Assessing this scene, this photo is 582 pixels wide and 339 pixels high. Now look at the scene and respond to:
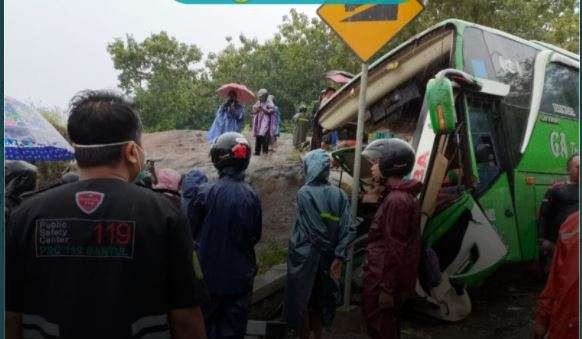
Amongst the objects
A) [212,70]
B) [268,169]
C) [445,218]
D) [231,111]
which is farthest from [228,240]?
[212,70]

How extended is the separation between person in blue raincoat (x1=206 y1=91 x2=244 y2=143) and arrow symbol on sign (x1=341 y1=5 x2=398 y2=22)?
7011mm

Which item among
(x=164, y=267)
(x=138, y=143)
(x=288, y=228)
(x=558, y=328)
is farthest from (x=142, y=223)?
(x=288, y=228)

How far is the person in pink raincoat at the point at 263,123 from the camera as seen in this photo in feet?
43.7

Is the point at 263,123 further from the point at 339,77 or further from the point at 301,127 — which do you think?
the point at 339,77

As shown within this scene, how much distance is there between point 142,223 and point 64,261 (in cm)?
25

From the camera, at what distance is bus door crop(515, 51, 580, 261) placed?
6.44 m

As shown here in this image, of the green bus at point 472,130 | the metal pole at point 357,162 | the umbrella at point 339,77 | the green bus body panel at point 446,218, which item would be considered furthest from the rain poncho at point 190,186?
the umbrella at point 339,77

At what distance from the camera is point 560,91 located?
7238mm

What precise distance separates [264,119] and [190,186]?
8.71m

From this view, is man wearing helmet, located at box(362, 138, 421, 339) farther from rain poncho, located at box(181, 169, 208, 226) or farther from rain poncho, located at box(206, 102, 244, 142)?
rain poncho, located at box(206, 102, 244, 142)

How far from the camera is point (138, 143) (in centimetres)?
208

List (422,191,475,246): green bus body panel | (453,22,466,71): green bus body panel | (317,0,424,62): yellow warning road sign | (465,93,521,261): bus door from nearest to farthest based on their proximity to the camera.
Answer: (317,0,424,62): yellow warning road sign → (422,191,475,246): green bus body panel → (453,22,466,71): green bus body panel → (465,93,521,261): bus door

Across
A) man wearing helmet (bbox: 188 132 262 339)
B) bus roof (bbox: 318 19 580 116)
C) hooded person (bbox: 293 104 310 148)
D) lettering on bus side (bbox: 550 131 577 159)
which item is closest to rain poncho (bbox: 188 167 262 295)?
man wearing helmet (bbox: 188 132 262 339)

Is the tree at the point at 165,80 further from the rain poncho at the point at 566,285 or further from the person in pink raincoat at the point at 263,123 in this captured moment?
the rain poncho at the point at 566,285
